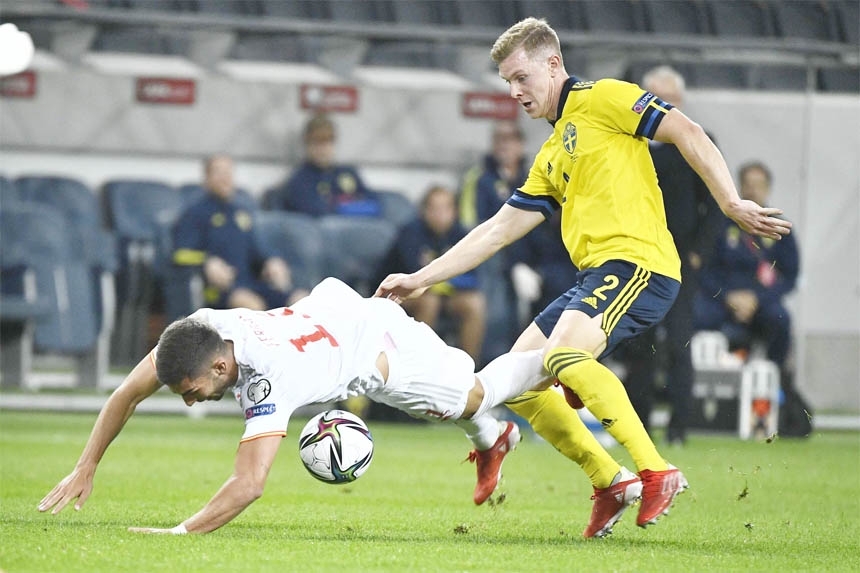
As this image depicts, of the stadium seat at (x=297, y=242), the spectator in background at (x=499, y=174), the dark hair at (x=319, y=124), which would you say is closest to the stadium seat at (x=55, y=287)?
the stadium seat at (x=297, y=242)

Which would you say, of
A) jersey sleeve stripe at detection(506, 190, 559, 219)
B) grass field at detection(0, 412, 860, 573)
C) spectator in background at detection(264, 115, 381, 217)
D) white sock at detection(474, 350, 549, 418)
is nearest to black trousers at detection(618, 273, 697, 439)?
grass field at detection(0, 412, 860, 573)

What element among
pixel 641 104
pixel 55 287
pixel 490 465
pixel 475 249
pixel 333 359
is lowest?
pixel 55 287

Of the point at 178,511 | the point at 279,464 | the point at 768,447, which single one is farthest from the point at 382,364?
the point at 768,447

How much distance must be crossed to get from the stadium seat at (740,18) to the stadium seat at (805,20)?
0.12 meters

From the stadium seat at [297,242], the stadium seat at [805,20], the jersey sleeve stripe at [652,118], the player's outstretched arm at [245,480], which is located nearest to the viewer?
the player's outstretched arm at [245,480]

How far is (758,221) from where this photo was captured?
5.18 meters

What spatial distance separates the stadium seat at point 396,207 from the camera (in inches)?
537

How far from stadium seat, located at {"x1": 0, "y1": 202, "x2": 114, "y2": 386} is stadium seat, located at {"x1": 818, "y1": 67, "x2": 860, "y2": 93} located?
6651mm

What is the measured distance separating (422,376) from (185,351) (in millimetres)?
1058

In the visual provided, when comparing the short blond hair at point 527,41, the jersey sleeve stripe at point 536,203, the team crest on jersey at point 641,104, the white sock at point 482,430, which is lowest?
the white sock at point 482,430

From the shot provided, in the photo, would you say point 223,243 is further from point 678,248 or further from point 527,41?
point 527,41

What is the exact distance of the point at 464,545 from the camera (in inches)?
205

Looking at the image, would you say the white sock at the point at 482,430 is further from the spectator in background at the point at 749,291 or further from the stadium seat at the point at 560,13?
the stadium seat at the point at 560,13

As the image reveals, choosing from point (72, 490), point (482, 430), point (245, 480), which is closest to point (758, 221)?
point (482, 430)
